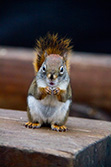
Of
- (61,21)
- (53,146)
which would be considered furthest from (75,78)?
(53,146)

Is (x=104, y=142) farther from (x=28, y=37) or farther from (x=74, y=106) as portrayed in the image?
(x=28, y=37)

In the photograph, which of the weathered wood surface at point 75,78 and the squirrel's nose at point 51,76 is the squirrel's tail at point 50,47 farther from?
the weathered wood surface at point 75,78

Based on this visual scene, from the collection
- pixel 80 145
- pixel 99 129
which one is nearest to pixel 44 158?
pixel 80 145

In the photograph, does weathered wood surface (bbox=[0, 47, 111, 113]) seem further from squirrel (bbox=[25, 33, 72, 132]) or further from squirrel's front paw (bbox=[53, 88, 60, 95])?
squirrel's front paw (bbox=[53, 88, 60, 95])

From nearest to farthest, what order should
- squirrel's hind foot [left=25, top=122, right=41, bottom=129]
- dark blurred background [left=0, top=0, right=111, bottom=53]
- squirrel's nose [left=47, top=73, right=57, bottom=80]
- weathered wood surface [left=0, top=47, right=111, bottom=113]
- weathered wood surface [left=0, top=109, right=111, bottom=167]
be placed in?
weathered wood surface [left=0, top=109, right=111, bottom=167] → squirrel's nose [left=47, top=73, right=57, bottom=80] → squirrel's hind foot [left=25, top=122, right=41, bottom=129] → weathered wood surface [left=0, top=47, right=111, bottom=113] → dark blurred background [left=0, top=0, right=111, bottom=53]

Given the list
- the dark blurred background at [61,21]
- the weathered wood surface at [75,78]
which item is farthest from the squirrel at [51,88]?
the dark blurred background at [61,21]

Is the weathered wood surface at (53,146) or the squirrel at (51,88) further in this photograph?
the squirrel at (51,88)

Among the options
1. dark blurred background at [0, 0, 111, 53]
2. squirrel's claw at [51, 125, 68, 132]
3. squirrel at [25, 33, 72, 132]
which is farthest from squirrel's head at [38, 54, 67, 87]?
dark blurred background at [0, 0, 111, 53]
